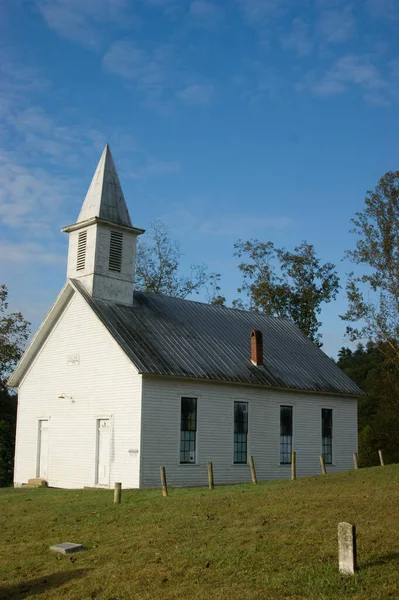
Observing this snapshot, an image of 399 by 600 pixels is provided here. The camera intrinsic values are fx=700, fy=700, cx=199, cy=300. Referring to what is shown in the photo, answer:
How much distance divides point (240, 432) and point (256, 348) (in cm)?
371

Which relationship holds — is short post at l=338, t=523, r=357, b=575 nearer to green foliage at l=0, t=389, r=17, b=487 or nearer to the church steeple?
the church steeple

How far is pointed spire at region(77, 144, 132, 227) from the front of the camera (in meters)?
27.9

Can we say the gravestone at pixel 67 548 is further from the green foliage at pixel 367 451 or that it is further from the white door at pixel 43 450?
the green foliage at pixel 367 451

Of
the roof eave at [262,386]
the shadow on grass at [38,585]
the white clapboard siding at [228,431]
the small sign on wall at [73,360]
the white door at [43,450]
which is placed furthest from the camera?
the white door at [43,450]

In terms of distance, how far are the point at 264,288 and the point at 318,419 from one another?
1906 cm

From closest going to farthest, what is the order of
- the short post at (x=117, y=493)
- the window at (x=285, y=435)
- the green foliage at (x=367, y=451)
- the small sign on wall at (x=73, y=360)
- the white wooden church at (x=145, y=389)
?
the short post at (x=117, y=493), the white wooden church at (x=145, y=389), the small sign on wall at (x=73, y=360), the window at (x=285, y=435), the green foliage at (x=367, y=451)

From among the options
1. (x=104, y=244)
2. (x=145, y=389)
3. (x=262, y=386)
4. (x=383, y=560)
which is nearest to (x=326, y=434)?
(x=262, y=386)

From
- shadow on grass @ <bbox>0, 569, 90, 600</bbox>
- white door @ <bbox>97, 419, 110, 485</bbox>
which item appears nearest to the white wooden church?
white door @ <bbox>97, 419, 110, 485</bbox>

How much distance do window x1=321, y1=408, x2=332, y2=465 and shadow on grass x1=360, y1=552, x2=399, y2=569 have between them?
20.2 m

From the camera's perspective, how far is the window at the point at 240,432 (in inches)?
1054

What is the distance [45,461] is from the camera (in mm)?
27703

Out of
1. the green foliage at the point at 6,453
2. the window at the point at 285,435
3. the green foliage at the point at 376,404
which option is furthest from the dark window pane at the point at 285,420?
the green foliage at the point at 6,453

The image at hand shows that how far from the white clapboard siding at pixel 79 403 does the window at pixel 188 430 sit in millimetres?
2077

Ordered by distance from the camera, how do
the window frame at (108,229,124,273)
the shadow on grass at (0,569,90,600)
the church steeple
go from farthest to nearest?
1. the window frame at (108,229,124,273)
2. the church steeple
3. the shadow on grass at (0,569,90,600)
